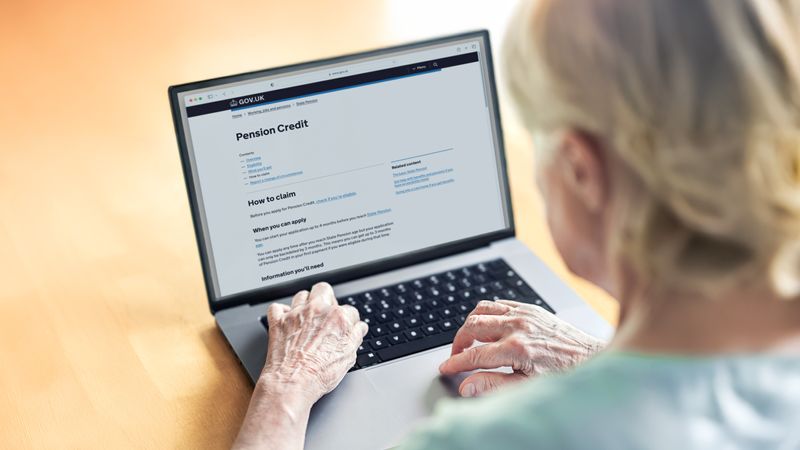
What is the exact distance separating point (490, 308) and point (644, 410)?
556mm

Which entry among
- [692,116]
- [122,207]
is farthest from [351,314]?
[692,116]

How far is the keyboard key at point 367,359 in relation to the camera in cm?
124

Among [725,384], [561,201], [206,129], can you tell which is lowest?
[725,384]

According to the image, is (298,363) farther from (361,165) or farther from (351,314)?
(361,165)

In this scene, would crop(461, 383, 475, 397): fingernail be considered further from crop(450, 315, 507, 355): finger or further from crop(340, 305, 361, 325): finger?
crop(340, 305, 361, 325): finger

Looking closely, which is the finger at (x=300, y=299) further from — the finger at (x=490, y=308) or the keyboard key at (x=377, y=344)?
the finger at (x=490, y=308)

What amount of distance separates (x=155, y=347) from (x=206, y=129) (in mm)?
290

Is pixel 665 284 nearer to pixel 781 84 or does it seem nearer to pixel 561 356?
pixel 781 84

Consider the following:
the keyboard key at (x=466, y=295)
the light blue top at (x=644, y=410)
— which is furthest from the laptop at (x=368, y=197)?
the light blue top at (x=644, y=410)

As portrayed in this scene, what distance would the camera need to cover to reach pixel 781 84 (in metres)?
0.67

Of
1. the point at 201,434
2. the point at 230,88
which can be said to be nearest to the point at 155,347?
the point at 201,434

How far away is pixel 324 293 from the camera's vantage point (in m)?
1.33

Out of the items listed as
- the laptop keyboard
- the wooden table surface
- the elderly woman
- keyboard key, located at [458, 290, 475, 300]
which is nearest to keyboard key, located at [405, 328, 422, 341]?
the laptop keyboard

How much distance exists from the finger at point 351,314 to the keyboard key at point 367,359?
0.15ft
